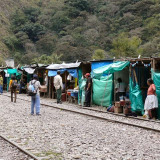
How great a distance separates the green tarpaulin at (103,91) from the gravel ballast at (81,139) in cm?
391

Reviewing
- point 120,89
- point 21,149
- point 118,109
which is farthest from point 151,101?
point 21,149

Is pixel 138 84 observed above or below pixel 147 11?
below

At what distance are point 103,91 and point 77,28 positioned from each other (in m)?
63.8

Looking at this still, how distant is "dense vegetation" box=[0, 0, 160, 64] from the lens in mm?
61469

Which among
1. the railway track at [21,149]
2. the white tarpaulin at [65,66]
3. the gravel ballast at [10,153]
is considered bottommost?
the gravel ballast at [10,153]

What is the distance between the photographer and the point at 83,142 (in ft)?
25.6

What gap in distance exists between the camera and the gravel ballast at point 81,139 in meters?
6.55

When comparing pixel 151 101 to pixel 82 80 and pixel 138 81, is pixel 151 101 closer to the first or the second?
pixel 138 81

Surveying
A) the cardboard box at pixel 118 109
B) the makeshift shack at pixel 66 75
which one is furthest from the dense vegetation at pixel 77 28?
the cardboard box at pixel 118 109

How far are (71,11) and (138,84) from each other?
74.8 m

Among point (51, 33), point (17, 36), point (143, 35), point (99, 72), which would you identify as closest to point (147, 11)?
point (143, 35)

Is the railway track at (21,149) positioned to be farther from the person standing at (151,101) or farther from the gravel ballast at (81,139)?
the person standing at (151,101)

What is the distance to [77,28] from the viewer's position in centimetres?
7806

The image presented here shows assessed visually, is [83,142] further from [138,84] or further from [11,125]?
[138,84]
